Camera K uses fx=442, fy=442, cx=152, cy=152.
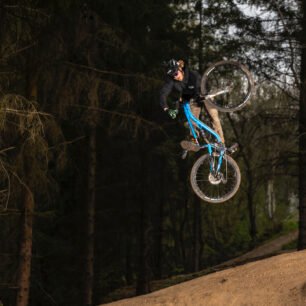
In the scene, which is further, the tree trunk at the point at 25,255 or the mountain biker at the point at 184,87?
the tree trunk at the point at 25,255

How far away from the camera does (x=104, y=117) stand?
13273 mm

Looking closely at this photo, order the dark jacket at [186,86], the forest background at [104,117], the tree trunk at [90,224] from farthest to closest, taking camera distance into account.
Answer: the tree trunk at [90,224], the forest background at [104,117], the dark jacket at [186,86]

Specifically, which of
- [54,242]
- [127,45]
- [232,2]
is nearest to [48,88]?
[127,45]

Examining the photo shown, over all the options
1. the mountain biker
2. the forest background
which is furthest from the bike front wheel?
the forest background

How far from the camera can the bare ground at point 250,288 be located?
23.6 feet

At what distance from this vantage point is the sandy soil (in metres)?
7.19

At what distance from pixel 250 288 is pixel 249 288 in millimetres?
17

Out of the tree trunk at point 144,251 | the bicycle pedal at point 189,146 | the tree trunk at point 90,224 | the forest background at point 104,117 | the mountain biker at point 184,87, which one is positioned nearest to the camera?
the mountain biker at point 184,87

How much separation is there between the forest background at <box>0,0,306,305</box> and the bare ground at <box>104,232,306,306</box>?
3714 millimetres

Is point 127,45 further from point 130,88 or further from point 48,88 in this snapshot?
point 48,88

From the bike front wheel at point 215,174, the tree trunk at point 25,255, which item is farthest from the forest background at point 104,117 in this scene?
the bike front wheel at point 215,174

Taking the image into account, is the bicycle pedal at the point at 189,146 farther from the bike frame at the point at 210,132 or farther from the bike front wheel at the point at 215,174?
the bike front wheel at the point at 215,174

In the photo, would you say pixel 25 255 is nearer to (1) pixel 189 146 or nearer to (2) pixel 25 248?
(2) pixel 25 248

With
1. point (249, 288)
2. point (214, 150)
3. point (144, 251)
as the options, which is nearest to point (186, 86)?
point (214, 150)
